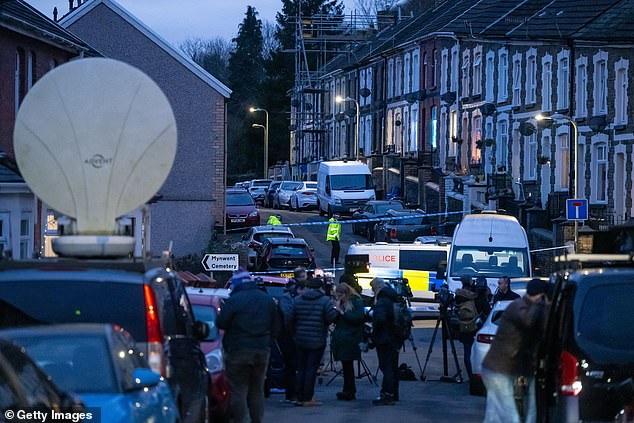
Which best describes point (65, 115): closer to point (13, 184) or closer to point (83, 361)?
point (83, 361)

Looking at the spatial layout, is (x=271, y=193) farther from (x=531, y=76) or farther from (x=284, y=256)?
(x=284, y=256)

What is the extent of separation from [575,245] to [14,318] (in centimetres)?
2830

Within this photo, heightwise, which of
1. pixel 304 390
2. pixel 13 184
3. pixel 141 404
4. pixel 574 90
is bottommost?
pixel 304 390

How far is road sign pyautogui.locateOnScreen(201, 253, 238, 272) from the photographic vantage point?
2955 cm

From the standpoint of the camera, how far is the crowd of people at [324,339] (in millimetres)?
11852

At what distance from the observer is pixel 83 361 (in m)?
9.18

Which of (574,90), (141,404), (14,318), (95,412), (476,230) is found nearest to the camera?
(95,412)

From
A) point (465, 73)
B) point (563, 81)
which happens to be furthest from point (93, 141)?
point (465, 73)

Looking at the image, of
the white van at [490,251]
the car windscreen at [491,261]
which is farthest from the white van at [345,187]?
the car windscreen at [491,261]

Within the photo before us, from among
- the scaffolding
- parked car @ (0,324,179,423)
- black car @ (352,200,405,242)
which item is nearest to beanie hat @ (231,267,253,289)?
parked car @ (0,324,179,423)

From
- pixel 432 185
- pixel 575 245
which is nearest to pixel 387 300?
pixel 575 245

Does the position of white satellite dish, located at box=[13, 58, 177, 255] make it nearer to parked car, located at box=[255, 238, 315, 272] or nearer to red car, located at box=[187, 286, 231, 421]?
red car, located at box=[187, 286, 231, 421]

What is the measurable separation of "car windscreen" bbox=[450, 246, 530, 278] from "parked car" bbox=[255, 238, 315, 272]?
7.53 metres

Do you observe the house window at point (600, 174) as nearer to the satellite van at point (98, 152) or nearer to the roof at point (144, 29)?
the roof at point (144, 29)
